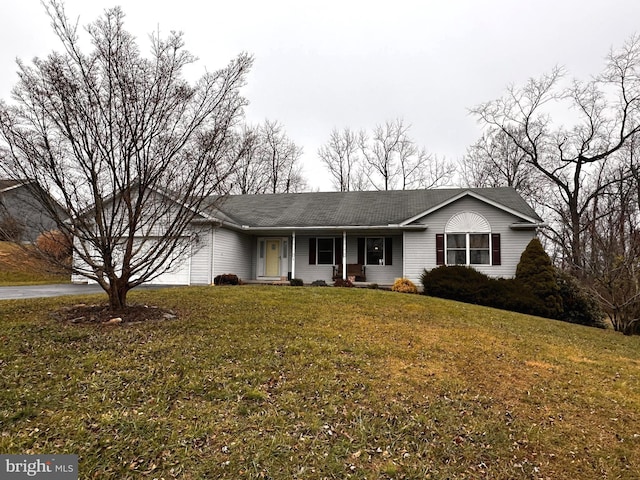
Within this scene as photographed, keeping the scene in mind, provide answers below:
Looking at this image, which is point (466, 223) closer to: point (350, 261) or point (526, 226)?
point (526, 226)

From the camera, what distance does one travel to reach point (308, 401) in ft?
14.3

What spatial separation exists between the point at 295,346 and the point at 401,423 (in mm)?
2320

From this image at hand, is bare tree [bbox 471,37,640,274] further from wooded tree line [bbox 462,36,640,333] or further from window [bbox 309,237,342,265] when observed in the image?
window [bbox 309,237,342,265]

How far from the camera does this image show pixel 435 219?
15.8 m

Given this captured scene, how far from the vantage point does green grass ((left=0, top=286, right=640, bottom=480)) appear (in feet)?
11.1

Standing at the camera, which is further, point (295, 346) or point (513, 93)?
point (513, 93)

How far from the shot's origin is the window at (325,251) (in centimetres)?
1788

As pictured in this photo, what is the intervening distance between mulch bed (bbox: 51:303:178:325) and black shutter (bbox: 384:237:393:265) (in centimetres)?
1129

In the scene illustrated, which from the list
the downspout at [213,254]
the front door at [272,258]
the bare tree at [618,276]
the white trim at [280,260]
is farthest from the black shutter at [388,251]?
the downspout at [213,254]

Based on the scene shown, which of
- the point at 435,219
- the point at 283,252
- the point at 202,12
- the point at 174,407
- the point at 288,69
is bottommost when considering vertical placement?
the point at 174,407

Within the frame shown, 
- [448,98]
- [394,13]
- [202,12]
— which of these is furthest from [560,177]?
[202,12]

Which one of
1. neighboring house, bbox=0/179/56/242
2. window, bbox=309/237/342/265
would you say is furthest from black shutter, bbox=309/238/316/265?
neighboring house, bbox=0/179/56/242

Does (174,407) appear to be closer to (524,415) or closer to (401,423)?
(401,423)

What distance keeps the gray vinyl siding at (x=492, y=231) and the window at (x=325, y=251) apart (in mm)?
3615
